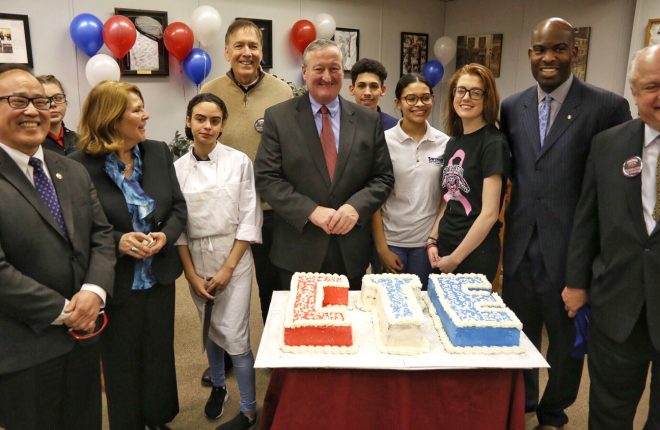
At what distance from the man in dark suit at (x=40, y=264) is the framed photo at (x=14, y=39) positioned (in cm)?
362

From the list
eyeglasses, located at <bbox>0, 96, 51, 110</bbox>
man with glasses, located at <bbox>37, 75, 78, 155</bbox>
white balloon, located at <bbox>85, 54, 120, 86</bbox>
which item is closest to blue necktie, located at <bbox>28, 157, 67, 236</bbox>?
eyeglasses, located at <bbox>0, 96, 51, 110</bbox>

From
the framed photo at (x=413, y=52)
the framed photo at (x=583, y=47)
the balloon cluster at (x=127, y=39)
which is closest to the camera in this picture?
the balloon cluster at (x=127, y=39)

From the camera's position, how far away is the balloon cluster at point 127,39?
4773mm

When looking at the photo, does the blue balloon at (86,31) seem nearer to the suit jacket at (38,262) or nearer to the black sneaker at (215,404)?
the suit jacket at (38,262)

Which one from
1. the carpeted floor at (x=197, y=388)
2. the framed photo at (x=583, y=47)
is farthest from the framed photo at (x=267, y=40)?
the framed photo at (x=583, y=47)

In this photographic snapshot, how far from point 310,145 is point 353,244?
0.52 metres

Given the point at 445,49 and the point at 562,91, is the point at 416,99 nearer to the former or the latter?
the point at 562,91

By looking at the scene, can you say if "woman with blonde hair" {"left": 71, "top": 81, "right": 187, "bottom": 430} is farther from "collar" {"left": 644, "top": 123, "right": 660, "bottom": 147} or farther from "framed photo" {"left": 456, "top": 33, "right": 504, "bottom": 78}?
"framed photo" {"left": 456, "top": 33, "right": 504, "bottom": 78}

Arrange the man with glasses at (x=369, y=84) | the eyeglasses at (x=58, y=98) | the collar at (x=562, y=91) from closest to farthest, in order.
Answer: the collar at (x=562, y=91)
the eyeglasses at (x=58, y=98)
the man with glasses at (x=369, y=84)

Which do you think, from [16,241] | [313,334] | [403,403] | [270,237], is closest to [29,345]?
[16,241]

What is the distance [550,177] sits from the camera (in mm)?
2238

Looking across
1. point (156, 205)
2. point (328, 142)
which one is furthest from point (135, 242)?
point (328, 142)

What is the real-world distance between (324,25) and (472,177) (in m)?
4.48

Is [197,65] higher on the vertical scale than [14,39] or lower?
lower
